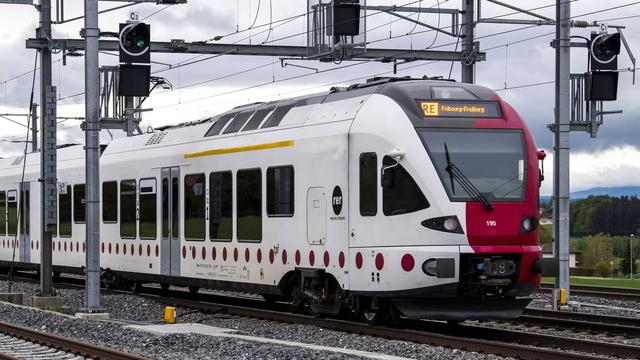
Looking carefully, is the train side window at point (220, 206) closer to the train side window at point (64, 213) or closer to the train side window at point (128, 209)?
the train side window at point (128, 209)

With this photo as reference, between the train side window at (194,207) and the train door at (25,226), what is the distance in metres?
11.0

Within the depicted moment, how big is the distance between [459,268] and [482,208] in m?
0.88

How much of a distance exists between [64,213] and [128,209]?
4491 mm

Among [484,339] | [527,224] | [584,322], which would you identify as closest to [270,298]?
[584,322]

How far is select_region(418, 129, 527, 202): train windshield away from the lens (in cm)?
1625

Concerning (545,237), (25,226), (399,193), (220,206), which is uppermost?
(399,193)

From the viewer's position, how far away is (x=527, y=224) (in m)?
16.6

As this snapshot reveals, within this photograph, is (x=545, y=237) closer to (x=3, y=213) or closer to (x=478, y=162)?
(x=3, y=213)

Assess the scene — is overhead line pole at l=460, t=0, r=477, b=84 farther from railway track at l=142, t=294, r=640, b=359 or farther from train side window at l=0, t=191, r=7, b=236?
train side window at l=0, t=191, r=7, b=236

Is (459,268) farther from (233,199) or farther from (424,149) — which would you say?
(233,199)

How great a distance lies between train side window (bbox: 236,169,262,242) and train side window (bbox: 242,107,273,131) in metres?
0.81

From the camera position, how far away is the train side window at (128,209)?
25.3 m

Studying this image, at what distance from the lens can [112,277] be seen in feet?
89.8

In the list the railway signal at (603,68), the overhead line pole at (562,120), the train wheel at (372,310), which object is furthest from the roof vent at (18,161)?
the train wheel at (372,310)
